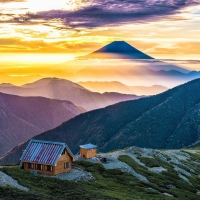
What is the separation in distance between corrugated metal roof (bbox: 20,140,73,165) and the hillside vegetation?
4.60 m

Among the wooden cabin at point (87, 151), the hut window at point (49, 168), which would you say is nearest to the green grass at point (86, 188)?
the hut window at point (49, 168)

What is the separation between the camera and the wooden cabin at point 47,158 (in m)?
74.3

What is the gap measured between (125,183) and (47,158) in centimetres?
1706

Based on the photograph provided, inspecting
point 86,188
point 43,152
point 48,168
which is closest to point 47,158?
point 48,168

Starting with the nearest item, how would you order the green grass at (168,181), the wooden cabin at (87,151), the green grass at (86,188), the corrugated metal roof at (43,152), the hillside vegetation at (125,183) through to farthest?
the green grass at (86,188) < the hillside vegetation at (125,183) < the corrugated metal roof at (43,152) < the green grass at (168,181) < the wooden cabin at (87,151)

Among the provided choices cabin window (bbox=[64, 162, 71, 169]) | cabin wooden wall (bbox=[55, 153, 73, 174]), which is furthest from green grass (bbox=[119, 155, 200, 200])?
cabin wooden wall (bbox=[55, 153, 73, 174])

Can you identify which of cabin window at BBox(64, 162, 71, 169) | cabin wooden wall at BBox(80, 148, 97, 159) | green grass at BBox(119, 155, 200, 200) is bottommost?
green grass at BBox(119, 155, 200, 200)

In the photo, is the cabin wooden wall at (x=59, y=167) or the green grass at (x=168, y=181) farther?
the green grass at (x=168, y=181)

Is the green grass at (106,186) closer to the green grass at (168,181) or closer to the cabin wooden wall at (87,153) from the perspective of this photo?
the green grass at (168,181)

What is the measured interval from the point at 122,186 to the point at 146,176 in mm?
14001

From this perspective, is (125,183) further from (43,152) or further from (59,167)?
(43,152)

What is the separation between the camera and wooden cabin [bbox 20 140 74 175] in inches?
2926

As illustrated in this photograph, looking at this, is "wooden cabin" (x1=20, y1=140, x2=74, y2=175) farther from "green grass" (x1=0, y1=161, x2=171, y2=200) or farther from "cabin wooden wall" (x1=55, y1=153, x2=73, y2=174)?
"green grass" (x1=0, y1=161, x2=171, y2=200)

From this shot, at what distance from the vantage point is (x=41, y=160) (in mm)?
74938
